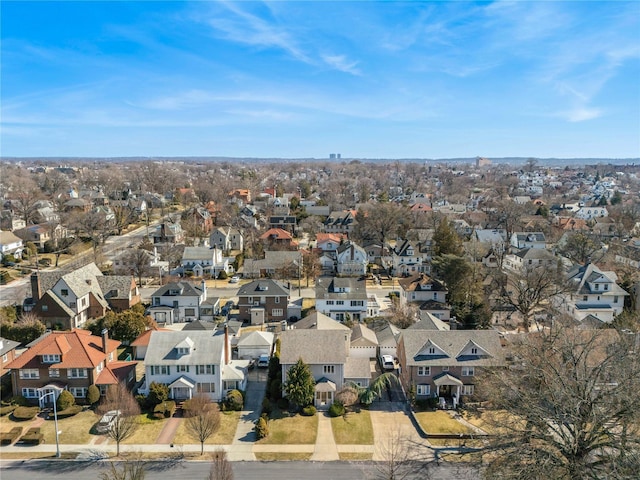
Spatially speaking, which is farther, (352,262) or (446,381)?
(352,262)

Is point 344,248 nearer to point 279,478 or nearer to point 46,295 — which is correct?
point 46,295

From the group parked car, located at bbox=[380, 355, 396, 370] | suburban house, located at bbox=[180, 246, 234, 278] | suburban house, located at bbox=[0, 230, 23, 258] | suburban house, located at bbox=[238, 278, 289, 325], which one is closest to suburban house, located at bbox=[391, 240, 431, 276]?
suburban house, located at bbox=[238, 278, 289, 325]

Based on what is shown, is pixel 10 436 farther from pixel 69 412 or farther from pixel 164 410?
pixel 164 410

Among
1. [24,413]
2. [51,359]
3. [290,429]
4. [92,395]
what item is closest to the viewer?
[290,429]

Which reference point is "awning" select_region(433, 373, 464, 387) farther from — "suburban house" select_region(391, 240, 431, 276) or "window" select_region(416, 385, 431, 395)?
"suburban house" select_region(391, 240, 431, 276)

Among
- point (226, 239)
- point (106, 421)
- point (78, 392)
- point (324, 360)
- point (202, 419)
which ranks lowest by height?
point (106, 421)

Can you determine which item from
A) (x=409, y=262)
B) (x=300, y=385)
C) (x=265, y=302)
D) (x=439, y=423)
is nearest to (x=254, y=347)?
(x=300, y=385)
